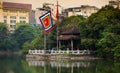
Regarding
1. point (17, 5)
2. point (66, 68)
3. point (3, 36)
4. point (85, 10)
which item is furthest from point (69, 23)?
point (17, 5)

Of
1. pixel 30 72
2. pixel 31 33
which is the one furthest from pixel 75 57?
pixel 31 33

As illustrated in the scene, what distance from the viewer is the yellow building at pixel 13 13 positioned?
3600 inches

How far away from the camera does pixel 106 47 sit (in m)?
41.4

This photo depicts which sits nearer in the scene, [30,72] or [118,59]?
[30,72]

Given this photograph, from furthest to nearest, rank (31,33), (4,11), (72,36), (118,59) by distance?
(4,11) < (31,33) < (72,36) < (118,59)

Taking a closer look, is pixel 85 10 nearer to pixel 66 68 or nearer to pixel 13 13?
pixel 13 13

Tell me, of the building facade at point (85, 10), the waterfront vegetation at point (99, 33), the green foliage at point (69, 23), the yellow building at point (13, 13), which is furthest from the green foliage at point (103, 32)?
the yellow building at point (13, 13)

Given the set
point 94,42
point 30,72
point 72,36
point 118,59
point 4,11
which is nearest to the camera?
point 30,72

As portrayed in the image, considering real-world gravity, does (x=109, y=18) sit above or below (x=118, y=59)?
above

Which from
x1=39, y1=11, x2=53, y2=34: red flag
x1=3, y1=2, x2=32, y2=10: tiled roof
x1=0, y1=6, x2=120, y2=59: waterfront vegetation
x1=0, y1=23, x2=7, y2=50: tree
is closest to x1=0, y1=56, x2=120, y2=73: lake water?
x1=0, y1=6, x2=120, y2=59: waterfront vegetation

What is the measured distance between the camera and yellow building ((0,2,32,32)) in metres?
91.4

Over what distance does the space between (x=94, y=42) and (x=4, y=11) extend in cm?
5244

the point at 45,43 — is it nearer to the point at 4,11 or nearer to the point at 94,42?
the point at 94,42

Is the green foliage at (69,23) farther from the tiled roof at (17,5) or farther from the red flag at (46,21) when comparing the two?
the tiled roof at (17,5)
